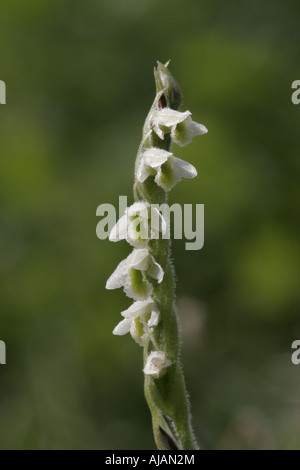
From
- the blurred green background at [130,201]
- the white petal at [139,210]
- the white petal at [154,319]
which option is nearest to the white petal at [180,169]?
the white petal at [139,210]

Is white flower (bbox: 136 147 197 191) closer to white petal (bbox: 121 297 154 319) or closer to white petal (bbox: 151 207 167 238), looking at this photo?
white petal (bbox: 151 207 167 238)

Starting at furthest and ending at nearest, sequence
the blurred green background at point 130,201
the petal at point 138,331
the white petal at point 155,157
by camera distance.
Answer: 1. the blurred green background at point 130,201
2. the petal at point 138,331
3. the white petal at point 155,157

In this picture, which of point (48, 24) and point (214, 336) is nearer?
point (214, 336)

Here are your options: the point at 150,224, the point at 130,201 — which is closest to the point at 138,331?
the point at 150,224

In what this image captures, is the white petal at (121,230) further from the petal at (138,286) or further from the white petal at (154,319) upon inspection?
the white petal at (154,319)

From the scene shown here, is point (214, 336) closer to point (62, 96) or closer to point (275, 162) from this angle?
point (275, 162)

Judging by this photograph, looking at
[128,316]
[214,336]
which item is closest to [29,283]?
[214,336]
